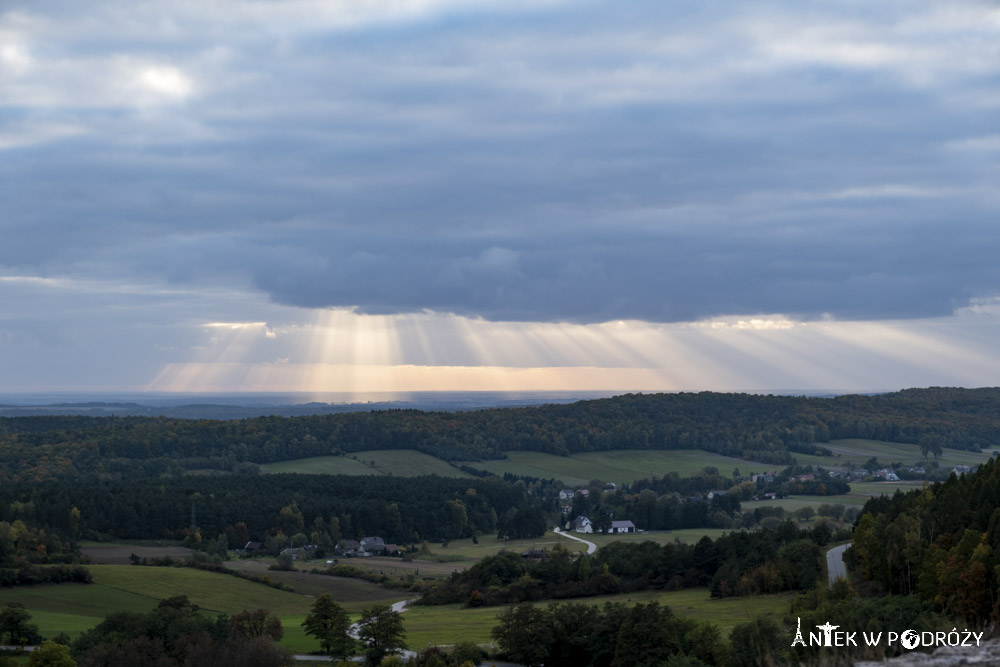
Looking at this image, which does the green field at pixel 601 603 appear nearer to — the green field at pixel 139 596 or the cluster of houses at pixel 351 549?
the green field at pixel 139 596

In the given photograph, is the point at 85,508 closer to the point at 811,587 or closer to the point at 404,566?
the point at 404,566

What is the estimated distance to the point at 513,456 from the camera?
643 ft

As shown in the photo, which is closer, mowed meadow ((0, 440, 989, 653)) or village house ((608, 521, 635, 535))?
mowed meadow ((0, 440, 989, 653))

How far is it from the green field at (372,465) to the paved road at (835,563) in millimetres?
99943

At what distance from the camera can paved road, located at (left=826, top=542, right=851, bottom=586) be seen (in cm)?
6117

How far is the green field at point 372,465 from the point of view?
168 metres

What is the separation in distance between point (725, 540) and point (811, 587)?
62.5ft

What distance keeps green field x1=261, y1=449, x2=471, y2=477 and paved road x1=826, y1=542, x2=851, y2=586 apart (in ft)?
328

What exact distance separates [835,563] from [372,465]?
115118 millimetres

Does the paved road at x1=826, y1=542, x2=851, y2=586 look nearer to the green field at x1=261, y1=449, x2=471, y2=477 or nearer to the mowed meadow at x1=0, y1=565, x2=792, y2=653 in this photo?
the mowed meadow at x1=0, y1=565, x2=792, y2=653

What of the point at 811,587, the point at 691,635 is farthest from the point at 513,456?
the point at 691,635

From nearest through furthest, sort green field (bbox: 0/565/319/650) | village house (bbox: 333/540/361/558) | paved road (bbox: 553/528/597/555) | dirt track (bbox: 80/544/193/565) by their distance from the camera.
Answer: green field (bbox: 0/565/319/650), dirt track (bbox: 80/544/193/565), paved road (bbox: 553/528/597/555), village house (bbox: 333/540/361/558)

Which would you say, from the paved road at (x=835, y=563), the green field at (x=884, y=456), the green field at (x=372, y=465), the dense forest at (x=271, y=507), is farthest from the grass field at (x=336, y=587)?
the green field at (x=884, y=456)

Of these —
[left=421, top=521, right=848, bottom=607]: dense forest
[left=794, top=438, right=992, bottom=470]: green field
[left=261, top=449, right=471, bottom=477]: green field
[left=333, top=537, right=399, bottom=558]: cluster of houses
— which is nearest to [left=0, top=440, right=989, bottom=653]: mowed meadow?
[left=261, top=449, right=471, bottom=477]: green field
